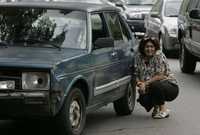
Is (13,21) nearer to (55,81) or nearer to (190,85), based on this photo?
(55,81)

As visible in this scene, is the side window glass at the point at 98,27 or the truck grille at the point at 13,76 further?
the side window glass at the point at 98,27

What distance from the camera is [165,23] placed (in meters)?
19.8

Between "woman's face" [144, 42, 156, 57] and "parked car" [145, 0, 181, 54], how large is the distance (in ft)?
30.3

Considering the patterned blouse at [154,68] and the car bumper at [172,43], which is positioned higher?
the patterned blouse at [154,68]

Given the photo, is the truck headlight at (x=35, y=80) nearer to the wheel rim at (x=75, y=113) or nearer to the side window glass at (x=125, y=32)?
the wheel rim at (x=75, y=113)

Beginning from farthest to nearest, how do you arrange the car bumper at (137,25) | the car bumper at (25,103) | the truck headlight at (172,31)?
the car bumper at (137,25) → the truck headlight at (172,31) → the car bumper at (25,103)

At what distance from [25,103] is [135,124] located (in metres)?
2.49

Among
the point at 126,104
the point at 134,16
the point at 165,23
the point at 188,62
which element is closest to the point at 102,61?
the point at 126,104

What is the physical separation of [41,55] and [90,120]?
219 cm

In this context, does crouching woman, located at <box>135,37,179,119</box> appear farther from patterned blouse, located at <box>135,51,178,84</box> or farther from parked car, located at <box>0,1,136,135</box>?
parked car, located at <box>0,1,136,135</box>

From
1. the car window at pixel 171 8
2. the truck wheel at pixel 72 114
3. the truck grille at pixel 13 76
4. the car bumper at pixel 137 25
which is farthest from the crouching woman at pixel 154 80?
the car bumper at pixel 137 25

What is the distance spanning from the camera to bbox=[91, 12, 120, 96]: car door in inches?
330

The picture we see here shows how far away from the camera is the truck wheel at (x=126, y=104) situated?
32.5 feet

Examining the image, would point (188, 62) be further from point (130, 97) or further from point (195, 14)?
point (130, 97)
